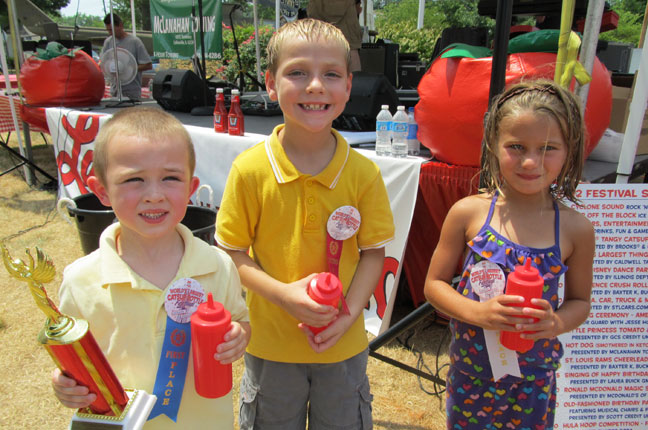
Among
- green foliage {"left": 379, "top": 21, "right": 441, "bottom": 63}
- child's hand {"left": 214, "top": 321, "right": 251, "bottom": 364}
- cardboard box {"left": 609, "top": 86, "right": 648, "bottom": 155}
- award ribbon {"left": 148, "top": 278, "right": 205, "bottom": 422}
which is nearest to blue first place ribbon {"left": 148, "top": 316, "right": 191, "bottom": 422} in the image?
award ribbon {"left": 148, "top": 278, "right": 205, "bottom": 422}

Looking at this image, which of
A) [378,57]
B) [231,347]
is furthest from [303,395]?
[378,57]

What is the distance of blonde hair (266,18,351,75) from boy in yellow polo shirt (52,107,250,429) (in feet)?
1.21

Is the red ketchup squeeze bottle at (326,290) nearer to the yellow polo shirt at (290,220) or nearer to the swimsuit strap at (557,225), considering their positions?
the yellow polo shirt at (290,220)

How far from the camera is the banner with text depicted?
7.39 metres

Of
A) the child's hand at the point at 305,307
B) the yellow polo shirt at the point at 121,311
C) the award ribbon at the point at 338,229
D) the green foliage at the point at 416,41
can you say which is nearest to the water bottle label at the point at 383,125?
the award ribbon at the point at 338,229

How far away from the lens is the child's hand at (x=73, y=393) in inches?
31.8

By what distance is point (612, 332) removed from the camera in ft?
5.71

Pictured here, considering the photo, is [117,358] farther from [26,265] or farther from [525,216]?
[525,216]

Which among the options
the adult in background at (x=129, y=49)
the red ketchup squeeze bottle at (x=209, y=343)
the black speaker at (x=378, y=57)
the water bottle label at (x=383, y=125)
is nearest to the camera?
the red ketchup squeeze bottle at (x=209, y=343)

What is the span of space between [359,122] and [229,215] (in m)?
2.85

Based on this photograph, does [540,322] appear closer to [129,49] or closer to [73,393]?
[73,393]

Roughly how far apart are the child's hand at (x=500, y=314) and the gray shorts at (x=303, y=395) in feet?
1.43

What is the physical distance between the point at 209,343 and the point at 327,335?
0.36 metres

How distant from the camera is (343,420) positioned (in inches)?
54.0
